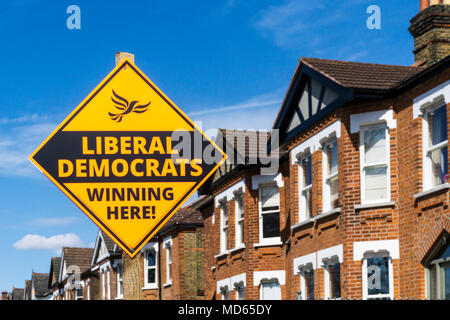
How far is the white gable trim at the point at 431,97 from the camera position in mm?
15366

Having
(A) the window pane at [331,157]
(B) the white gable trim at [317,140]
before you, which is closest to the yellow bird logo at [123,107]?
(B) the white gable trim at [317,140]

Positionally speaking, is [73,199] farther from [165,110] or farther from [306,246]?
A: [306,246]

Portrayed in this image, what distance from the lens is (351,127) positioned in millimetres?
18141

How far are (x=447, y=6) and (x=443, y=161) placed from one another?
787 cm

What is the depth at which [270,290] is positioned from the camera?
79.3 feet

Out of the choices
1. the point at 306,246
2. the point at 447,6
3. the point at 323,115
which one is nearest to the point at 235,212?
the point at 306,246

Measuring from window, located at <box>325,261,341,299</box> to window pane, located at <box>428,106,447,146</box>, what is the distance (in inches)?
169

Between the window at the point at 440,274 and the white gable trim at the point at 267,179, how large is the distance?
332 inches

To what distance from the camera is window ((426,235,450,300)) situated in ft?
50.4

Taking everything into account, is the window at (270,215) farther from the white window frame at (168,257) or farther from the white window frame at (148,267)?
the white window frame at (148,267)

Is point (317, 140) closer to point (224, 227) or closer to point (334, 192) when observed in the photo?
point (334, 192)

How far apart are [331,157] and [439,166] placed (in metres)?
4.04

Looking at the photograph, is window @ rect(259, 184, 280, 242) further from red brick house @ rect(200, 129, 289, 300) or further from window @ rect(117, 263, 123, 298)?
window @ rect(117, 263, 123, 298)
